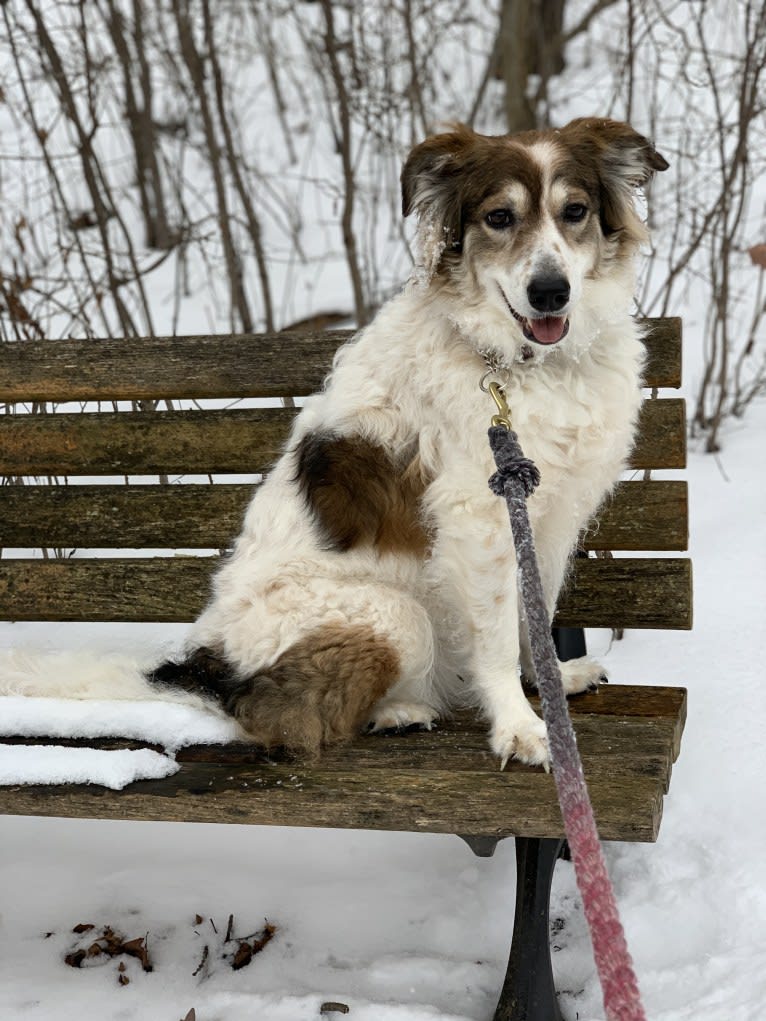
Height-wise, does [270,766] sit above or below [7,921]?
above

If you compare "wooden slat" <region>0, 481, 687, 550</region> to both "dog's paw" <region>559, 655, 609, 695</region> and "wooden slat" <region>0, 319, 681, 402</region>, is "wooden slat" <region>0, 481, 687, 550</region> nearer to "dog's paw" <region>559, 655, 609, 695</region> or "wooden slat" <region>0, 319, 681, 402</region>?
"wooden slat" <region>0, 319, 681, 402</region>

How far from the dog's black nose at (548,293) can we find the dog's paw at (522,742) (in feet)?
3.17

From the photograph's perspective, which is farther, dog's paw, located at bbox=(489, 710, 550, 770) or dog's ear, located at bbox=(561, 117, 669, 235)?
dog's ear, located at bbox=(561, 117, 669, 235)

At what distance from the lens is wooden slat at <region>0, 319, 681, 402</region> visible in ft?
11.2

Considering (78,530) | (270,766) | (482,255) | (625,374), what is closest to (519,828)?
(270,766)

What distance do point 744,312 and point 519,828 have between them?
5616 mm

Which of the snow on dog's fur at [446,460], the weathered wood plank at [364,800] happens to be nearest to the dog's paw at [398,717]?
the snow on dog's fur at [446,460]

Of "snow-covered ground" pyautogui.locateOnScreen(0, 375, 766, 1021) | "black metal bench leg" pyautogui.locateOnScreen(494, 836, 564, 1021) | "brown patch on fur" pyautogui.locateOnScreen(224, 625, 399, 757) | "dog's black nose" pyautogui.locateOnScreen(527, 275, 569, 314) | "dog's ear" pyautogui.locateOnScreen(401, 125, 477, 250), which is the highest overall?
"dog's ear" pyautogui.locateOnScreen(401, 125, 477, 250)

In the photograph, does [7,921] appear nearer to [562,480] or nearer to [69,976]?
[69,976]

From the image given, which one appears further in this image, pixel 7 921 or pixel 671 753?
pixel 7 921

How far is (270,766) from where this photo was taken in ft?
7.61

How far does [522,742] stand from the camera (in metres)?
2.32

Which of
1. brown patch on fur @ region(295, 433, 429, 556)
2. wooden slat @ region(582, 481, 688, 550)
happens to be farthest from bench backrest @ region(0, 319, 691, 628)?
brown patch on fur @ region(295, 433, 429, 556)

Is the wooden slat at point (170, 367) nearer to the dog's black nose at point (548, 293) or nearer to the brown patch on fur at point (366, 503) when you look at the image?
the brown patch on fur at point (366, 503)
